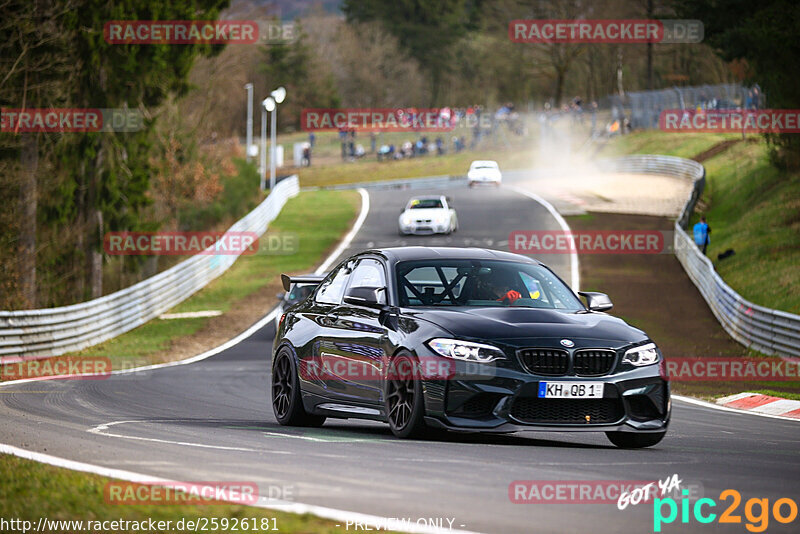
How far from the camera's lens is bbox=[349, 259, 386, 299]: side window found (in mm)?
11336

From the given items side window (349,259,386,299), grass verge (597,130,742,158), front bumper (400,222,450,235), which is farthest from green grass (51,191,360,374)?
grass verge (597,130,742,158)

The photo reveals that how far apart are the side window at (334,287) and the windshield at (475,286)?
0.88 m

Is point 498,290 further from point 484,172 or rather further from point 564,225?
point 484,172

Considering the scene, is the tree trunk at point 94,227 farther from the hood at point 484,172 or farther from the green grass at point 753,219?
the hood at point 484,172

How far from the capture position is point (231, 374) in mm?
22875

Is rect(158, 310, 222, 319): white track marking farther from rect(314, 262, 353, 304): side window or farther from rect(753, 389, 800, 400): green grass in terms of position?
rect(314, 262, 353, 304): side window

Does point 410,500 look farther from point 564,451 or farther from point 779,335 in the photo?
point 779,335

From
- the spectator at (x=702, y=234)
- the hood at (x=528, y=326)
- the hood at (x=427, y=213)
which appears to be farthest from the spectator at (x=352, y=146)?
the hood at (x=528, y=326)

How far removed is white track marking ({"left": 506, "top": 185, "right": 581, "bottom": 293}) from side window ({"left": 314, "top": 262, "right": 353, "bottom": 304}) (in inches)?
499

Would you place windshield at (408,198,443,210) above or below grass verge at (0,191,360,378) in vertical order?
above

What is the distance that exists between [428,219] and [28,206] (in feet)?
51.4

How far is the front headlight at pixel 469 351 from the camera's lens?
9828 millimetres

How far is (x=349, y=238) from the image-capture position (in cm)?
5266

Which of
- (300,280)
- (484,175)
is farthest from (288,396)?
(484,175)
